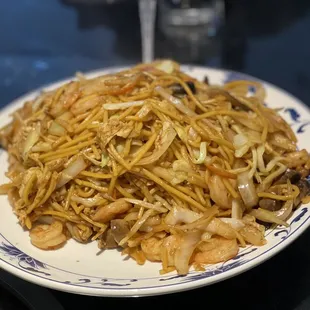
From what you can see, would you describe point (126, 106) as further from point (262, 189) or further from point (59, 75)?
point (59, 75)

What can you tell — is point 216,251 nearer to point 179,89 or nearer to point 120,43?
point 179,89

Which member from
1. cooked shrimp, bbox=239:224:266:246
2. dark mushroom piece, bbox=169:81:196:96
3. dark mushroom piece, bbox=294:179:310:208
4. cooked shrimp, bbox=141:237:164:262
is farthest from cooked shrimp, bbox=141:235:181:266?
dark mushroom piece, bbox=169:81:196:96

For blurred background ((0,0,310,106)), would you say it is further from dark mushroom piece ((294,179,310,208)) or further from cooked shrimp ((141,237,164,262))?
cooked shrimp ((141,237,164,262))

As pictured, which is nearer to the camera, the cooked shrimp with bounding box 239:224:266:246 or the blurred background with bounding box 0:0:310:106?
the cooked shrimp with bounding box 239:224:266:246

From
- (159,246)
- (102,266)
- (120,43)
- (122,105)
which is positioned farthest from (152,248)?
(120,43)

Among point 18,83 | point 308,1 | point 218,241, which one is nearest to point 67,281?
point 218,241
